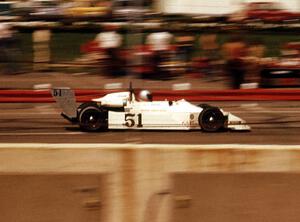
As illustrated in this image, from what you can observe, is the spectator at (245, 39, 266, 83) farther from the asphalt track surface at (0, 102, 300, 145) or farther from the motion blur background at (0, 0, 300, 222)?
the asphalt track surface at (0, 102, 300, 145)

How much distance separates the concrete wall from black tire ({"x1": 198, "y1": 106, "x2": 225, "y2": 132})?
23.2ft

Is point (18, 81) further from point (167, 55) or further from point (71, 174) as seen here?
point (71, 174)

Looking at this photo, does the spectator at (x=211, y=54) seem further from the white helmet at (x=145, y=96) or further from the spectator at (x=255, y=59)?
the white helmet at (x=145, y=96)

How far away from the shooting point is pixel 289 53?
49.9 feet

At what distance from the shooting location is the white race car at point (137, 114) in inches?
446

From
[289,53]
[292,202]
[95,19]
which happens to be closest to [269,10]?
[289,53]

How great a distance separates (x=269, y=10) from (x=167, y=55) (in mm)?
2689

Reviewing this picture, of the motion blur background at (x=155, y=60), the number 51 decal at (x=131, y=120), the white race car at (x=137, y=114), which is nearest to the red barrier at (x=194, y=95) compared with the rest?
the motion blur background at (x=155, y=60)

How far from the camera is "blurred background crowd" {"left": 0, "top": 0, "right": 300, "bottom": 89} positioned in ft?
44.7

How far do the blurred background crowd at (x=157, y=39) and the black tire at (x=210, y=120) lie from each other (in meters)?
2.06

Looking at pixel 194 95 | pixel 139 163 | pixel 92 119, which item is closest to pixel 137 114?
pixel 92 119

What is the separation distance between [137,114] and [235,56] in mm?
3280

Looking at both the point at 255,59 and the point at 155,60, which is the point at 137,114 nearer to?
the point at 155,60

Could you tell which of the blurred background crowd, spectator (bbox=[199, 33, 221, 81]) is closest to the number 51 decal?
the blurred background crowd
